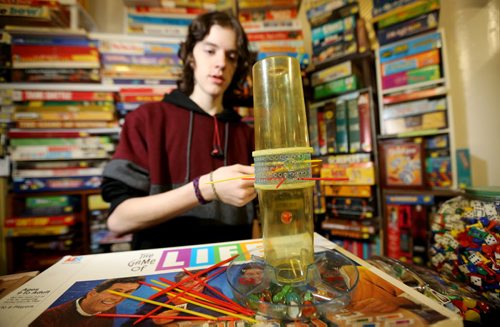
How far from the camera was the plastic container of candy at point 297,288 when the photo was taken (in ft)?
0.88

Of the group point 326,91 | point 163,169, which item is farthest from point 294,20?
point 163,169

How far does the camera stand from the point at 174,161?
82 cm

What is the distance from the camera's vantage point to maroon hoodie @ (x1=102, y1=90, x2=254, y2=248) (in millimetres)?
717

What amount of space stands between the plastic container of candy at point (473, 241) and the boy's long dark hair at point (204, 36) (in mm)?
890

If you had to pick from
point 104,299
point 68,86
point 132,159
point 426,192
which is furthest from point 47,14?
point 426,192

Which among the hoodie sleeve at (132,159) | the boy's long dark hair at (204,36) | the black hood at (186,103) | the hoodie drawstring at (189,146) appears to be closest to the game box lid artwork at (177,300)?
the hoodie sleeve at (132,159)

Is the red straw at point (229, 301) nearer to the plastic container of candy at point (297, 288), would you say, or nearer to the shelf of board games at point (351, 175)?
the plastic container of candy at point (297, 288)

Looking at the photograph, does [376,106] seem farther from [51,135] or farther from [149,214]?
[51,135]

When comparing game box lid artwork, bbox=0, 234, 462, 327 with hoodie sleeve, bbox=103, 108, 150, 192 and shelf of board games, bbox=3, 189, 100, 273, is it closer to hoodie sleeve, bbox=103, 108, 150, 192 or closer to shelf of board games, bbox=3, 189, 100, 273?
hoodie sleeve, bbox=103, 108, 150, 192

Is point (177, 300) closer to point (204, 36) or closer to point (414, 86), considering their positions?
point (204, 36)

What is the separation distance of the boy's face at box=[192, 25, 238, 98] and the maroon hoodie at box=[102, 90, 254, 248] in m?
0.11

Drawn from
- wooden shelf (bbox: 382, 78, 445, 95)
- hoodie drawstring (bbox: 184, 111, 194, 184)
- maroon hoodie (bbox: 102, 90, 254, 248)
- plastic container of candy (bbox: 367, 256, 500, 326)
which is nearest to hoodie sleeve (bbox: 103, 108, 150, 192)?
maroon hoodie (bbox: 102, 90, 254, 248)

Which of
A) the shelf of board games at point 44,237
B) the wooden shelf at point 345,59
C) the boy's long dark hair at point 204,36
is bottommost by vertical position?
the shelf of board games at point 44,237

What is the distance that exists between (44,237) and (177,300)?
1501 millimetres
